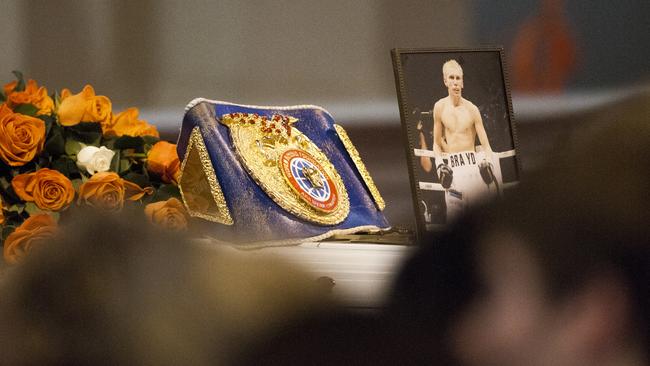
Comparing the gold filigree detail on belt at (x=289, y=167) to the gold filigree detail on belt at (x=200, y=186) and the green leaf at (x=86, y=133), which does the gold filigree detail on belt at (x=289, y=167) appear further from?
the green leaf at (x=86, y=133)

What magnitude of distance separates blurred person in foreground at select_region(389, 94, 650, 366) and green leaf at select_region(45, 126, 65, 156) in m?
0.87

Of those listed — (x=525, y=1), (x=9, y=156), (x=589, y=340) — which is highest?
(x=525, y=1)

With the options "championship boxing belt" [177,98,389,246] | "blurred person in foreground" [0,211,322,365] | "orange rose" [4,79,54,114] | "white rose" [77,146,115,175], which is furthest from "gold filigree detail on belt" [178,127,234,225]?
"blurred person in foreground" [0,211,322,365]

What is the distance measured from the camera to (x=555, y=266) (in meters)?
0.17

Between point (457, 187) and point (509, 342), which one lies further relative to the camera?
point (457, 187)

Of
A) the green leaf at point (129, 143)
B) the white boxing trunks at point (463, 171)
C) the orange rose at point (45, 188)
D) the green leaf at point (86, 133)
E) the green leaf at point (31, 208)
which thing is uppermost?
the green leaf at point (86, 133)

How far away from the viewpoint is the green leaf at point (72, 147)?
1002 millimetres

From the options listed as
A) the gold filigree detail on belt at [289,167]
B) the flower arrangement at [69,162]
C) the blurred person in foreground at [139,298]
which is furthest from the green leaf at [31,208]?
the blurred person in foreground at [139,298]

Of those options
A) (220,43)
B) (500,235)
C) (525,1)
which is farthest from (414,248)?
(525,1)

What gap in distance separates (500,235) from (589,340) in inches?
1.3

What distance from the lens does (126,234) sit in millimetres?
178

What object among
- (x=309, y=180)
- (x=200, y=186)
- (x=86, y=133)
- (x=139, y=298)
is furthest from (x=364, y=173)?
Answer: (x=139, y=298)

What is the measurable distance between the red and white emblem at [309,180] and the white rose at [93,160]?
8.2 inches

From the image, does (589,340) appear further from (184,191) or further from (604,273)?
(184,191)
